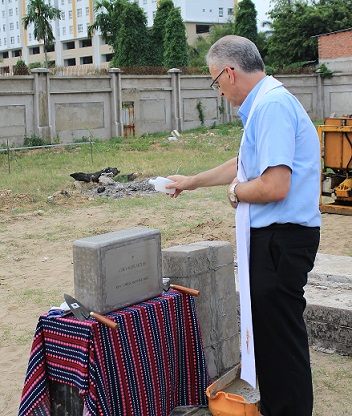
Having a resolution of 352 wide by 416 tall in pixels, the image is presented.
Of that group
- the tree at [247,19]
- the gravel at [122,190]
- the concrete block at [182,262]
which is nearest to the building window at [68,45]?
the tree at [247,19]

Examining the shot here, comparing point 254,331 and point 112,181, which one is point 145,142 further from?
point 254,331

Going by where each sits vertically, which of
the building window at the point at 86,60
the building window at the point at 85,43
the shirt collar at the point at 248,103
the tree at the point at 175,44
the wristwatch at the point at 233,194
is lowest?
the wristwatch at the point at 233,194

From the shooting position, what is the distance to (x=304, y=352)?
3.05 m

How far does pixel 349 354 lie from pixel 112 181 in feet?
34.6

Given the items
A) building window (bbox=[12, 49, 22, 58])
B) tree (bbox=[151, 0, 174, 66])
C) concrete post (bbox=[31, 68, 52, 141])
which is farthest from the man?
building window (bbox=[12, 49, 22, 58])

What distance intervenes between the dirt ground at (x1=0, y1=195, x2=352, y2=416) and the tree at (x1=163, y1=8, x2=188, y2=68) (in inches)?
1141

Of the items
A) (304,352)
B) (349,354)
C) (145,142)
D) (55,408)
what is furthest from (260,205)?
(145,142)

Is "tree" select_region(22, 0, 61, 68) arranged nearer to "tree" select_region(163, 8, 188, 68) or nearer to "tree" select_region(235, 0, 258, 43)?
"tree" select_region(163, 8, 188, 68)

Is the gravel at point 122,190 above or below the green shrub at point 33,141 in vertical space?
below

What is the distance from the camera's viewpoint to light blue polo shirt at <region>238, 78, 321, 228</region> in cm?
279

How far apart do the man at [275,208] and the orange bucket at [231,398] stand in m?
0.46

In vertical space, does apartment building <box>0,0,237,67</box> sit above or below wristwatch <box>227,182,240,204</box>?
above

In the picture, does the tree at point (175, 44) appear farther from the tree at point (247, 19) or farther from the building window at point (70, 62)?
the building window at point (70, 62)

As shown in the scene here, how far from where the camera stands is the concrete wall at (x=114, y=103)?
24.0m
